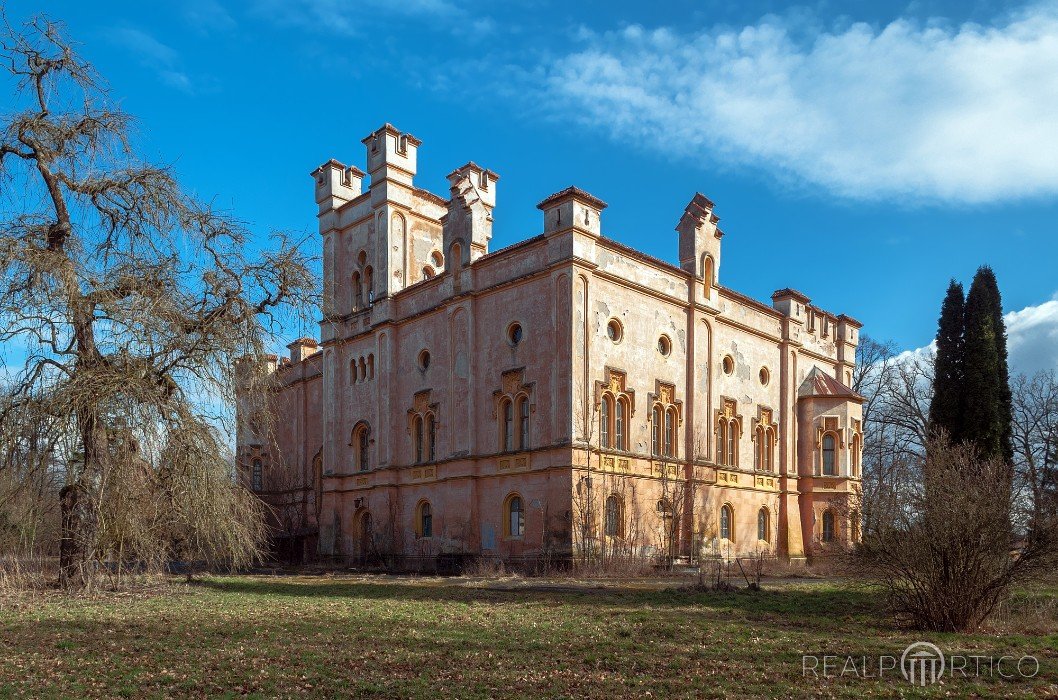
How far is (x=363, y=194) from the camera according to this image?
3969 cm

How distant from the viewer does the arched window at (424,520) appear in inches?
1337

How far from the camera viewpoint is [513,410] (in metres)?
31.0

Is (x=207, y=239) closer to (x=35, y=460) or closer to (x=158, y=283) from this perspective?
(x=158, y=283)

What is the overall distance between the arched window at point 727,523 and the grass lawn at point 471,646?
15.2 meters

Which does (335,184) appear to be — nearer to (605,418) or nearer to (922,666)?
(605,418)

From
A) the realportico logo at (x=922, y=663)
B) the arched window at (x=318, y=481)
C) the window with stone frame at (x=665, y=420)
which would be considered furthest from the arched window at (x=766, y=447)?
the realportico logo at (x=922, y=663)

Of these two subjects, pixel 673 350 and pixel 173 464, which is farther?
pixel 673 350

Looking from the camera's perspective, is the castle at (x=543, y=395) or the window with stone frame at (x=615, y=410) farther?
the window with stone frame at (x=615, y=410)

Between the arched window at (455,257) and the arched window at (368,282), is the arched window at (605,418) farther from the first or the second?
the arched window at (368,282)

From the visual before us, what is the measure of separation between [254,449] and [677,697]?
41.1m

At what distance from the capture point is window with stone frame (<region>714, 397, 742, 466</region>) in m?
35.4

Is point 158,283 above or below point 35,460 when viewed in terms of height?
above

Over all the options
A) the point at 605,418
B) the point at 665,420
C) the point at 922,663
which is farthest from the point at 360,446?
the point at 922,663

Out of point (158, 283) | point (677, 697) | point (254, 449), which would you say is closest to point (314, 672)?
point (677, 697)
